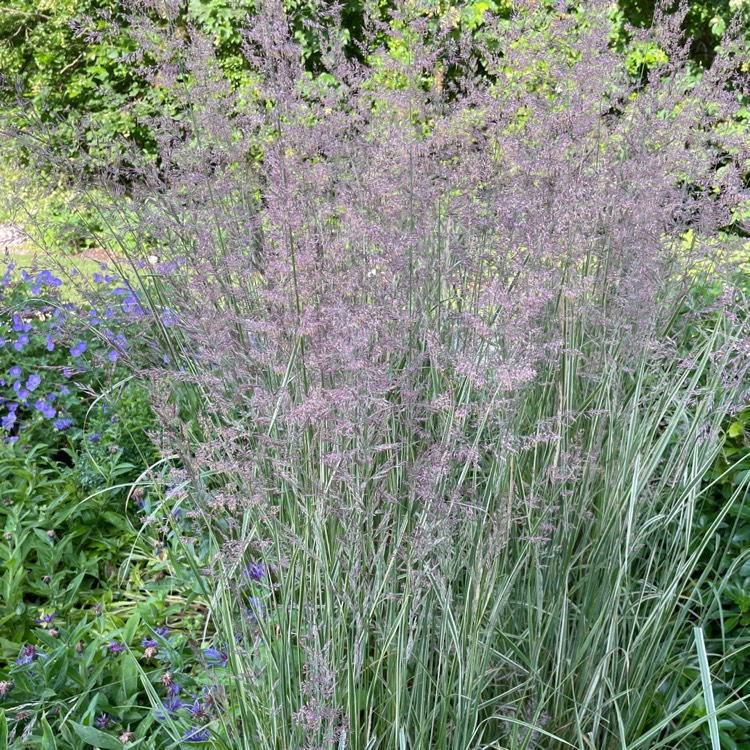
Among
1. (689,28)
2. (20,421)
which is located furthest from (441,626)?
(689,28)

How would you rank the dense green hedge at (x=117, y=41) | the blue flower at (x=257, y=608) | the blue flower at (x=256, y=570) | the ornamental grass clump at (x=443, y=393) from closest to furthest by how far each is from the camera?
the ornamental grass clump at (x=443, y=393)
the blue flower at (x=257, y=608)
the blue flower at (x=256, y=570)
the dense green hedge at (x=117, y=41)

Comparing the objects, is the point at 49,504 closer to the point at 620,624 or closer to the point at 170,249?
the point at 170,249

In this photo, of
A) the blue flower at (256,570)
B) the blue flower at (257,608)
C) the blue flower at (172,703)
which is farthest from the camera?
the blue flower at (172,703)

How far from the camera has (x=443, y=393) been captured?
1.80 metres

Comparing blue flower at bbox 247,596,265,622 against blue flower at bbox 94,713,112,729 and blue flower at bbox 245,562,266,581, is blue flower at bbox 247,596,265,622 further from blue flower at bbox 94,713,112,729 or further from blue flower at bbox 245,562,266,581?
blue flower at bbox 94,713,112,729

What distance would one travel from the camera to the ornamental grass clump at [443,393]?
1595mm

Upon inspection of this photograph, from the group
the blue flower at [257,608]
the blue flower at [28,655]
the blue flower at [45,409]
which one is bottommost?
the blue flower at [28,655]

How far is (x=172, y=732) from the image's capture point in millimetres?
2021

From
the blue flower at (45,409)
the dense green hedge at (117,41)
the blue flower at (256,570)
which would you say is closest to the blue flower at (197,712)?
the blue flower at (256,570)

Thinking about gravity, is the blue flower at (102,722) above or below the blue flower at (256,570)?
below

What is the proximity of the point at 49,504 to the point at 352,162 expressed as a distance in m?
1.68

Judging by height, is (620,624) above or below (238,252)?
below

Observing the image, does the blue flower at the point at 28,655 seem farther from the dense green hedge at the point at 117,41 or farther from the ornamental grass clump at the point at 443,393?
the dense green hedge at the point at 117,41

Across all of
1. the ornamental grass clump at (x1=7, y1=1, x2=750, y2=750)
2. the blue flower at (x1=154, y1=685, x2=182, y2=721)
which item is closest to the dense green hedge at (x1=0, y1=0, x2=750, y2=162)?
the ornamental grass clump at (x1=7, y1=1, x2=750, y2=750)
